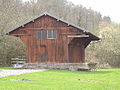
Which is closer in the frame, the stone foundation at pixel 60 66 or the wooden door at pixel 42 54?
the stone foundation at pixel 60 66

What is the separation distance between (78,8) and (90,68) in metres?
48.3

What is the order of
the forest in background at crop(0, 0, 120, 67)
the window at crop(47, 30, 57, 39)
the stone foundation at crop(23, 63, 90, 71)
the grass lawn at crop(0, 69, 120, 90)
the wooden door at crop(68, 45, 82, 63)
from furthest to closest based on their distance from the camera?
1. the forest in background at crop(0, 0, 120, 67)
2. the wooden door at crop(68, 45, 82, 63)
3. the window at crop(47, 30, 57, 39)
4. the stone foundation at crop(23, 63, 90, 71)
5. the grass lawn at crop(0, 69, 120, 90)

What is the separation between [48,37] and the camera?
3766 cm

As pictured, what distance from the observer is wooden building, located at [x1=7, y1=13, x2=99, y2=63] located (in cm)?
3706

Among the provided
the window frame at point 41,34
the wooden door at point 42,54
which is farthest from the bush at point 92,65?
the window frame at point 41,34

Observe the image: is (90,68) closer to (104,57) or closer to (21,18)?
(104,57)

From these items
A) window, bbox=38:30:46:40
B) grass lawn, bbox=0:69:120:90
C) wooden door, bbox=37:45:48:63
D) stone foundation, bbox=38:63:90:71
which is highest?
window, bbox=38:30:46:40

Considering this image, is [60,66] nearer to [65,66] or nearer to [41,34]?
[65,66]

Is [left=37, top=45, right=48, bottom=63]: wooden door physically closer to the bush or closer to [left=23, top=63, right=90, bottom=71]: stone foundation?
[left=23, top=63, right=90, bottom=71]: stone foundation

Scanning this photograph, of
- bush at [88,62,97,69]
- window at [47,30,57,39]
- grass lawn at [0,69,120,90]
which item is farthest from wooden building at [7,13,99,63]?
grass lawn at [0,69,120,90]

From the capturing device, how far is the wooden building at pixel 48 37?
122 ft

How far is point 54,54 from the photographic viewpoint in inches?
A: 1469

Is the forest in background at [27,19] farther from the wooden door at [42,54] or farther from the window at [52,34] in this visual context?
the window at [52,34]

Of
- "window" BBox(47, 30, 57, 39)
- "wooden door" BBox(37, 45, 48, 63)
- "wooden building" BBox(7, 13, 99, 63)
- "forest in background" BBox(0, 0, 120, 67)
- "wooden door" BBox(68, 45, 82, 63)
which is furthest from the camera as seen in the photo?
"forest in background" BBox(0, 0, 120, 67)
